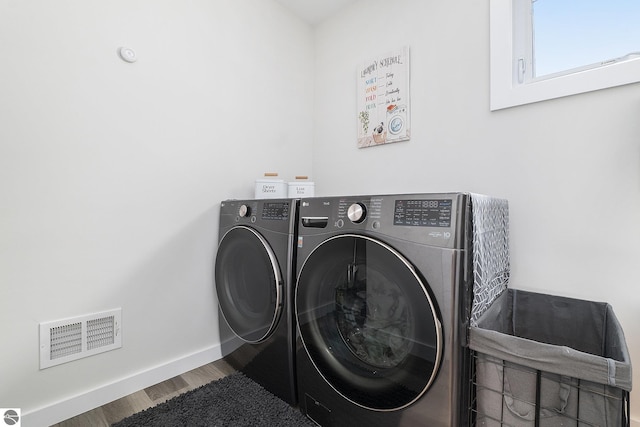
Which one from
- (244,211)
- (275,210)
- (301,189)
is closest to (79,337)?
(244,211)

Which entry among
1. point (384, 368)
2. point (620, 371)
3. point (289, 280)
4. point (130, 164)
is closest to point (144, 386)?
point (289, 280)

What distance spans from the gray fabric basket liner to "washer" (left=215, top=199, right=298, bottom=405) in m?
0.75

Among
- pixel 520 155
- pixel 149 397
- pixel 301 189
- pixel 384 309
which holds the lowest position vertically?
pixel 149 397

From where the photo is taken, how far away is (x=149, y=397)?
1392mm

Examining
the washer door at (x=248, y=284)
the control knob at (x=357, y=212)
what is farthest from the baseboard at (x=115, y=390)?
the control knob at (x=357, y=212)

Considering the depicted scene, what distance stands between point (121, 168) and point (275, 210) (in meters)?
0.77

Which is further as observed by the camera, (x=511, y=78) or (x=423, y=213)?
(x=511, y=78)

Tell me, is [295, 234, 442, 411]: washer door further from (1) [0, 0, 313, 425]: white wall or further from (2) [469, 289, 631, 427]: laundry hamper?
(1) [0, 0, 313, 425]: white wall

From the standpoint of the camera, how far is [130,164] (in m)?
1.43

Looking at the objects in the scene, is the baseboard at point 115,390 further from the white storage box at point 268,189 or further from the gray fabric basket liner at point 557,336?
the gray fabric basket liner at point 557,336

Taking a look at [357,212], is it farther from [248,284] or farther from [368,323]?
[248,284]

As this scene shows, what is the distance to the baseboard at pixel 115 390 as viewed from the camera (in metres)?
1.19

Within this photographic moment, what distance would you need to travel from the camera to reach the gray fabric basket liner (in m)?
0.72

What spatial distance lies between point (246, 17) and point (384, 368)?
84.9 inches
